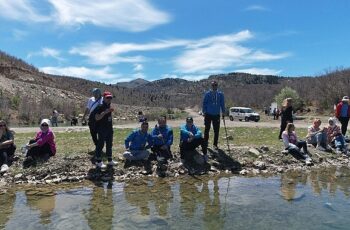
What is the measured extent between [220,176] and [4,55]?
111 m

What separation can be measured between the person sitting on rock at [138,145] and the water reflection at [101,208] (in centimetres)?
207

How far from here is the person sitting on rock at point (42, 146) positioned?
1374 centimetres

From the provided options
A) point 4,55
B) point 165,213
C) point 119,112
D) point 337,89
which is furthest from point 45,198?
point 4,55

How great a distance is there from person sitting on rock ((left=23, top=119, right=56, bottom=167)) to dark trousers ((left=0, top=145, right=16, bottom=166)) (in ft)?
1.82

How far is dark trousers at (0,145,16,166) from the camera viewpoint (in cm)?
1364

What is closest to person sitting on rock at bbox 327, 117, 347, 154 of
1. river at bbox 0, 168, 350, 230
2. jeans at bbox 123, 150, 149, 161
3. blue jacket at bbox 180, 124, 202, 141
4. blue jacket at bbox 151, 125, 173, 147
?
river at bbox 0, 168, 350, 230

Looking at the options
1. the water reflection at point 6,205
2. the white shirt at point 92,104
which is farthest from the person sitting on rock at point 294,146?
the water reflection at point 6,205

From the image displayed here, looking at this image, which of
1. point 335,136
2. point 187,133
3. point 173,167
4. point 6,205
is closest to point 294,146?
point 335,136

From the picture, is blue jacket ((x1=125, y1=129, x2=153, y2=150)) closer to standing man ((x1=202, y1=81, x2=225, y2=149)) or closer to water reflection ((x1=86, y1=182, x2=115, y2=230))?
standing man ((x1=202, y1=81, x2=225, y2=149))

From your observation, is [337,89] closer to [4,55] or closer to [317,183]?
[317,183]

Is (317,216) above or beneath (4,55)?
beneath

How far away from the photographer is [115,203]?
32.7 feet

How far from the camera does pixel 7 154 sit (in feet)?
45.5

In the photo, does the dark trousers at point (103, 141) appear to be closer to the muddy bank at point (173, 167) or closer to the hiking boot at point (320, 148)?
the muddy bank at point (173, 167)
